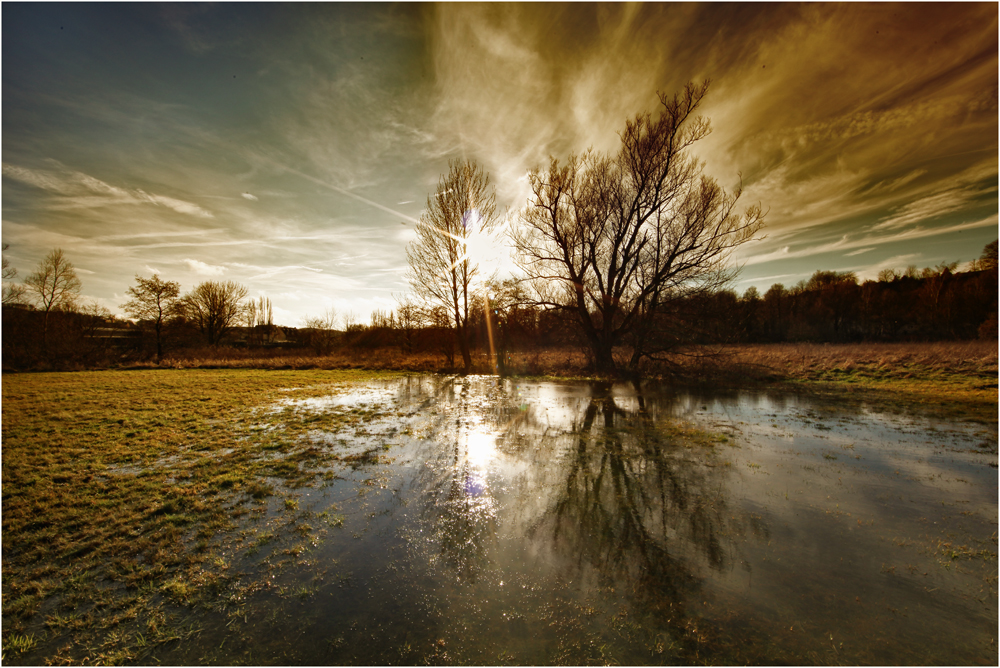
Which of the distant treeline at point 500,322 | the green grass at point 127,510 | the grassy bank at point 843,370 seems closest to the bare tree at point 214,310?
the distant treeline at point 500,322

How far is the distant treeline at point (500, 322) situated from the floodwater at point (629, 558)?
1263cm

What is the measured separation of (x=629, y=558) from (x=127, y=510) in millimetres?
5290

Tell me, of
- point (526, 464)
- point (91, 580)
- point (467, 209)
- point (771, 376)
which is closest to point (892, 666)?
point (526, 464)

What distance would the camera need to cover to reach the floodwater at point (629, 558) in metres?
2.26

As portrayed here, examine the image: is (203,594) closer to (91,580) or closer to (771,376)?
(91,580)

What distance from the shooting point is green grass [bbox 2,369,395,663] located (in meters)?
2.43

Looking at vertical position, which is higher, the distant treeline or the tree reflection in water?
the distant treeline

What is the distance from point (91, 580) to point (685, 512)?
534 cm

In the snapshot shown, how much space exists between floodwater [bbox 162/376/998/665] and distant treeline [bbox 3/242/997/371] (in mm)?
12625

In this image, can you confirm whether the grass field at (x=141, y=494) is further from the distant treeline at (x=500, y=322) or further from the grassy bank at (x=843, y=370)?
the distant treeline at (x=500, y=322)

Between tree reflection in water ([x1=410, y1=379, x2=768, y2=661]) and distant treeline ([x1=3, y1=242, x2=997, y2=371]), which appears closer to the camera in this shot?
tree reflection in water ([x1=410, y1=379, x2=768, y2=661])

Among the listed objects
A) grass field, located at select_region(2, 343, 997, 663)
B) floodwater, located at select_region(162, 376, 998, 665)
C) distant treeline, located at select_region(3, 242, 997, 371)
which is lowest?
floodwater, located at select_region(162, 376, 998, 665)

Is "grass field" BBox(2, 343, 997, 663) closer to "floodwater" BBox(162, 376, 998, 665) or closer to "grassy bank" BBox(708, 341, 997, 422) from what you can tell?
"grassy bank" BBox(708, 341, 997, 422)

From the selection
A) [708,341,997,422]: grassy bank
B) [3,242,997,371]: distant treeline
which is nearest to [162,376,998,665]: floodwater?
[708,341,997,422]: grassy bank
